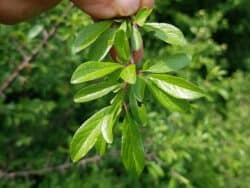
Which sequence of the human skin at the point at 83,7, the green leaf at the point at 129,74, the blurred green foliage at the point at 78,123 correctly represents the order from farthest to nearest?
the blurred green foliage at the point at 78,123, the human skin at the point at 83,7, the green leaf at the point at 129,74

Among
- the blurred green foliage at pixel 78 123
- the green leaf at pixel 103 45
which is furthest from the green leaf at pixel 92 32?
the blurred green foliage at pixel 78 123

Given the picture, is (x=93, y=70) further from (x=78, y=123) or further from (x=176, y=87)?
(x=78, y=123)

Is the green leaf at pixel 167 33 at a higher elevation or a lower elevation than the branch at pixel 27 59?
higher

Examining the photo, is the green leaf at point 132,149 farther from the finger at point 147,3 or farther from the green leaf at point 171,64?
the finger at point 147,3

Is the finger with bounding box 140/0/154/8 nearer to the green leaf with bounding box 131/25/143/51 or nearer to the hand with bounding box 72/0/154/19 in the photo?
the hand with bounding box 72/0/154/19

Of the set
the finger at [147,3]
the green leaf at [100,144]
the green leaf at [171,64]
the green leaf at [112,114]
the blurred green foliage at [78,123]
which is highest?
the finger at [147,3]

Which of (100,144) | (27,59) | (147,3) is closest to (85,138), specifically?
(100,144)
